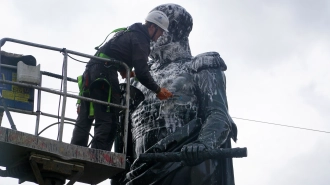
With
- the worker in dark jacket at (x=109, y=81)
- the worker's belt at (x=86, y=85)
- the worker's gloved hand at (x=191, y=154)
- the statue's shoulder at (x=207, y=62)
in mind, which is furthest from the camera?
the statue's shoulder at (x=207, y=62)

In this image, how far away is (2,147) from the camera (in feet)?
37.9

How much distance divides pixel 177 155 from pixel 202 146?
350mm

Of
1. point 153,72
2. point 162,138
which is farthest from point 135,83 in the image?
point 162,138

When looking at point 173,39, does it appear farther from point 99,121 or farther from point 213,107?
point 99,121

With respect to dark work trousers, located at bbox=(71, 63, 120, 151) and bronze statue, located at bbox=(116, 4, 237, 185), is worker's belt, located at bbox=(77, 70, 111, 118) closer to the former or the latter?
dark work trousers, located at bbox=(71, 63, 120, 151)

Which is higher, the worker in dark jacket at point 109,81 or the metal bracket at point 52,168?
the worker in dark jacket at point 109,81

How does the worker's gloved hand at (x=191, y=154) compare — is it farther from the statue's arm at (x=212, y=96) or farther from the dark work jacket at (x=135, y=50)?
the dark work jacket at (x=135, y=50)

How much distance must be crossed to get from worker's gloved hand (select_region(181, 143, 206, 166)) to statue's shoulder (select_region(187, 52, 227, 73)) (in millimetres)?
1663

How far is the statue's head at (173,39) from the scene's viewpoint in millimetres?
14164

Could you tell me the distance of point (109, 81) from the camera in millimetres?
12789

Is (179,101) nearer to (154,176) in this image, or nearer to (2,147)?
(154,176)

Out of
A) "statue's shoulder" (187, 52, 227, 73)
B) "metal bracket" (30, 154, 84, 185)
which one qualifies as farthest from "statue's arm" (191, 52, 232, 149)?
"metal bracket" (30, 154, 84, 185)

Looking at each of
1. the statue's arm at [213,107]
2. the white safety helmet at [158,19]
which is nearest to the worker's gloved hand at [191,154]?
the statue's arm at [213,107]

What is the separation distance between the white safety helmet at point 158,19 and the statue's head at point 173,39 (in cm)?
88
